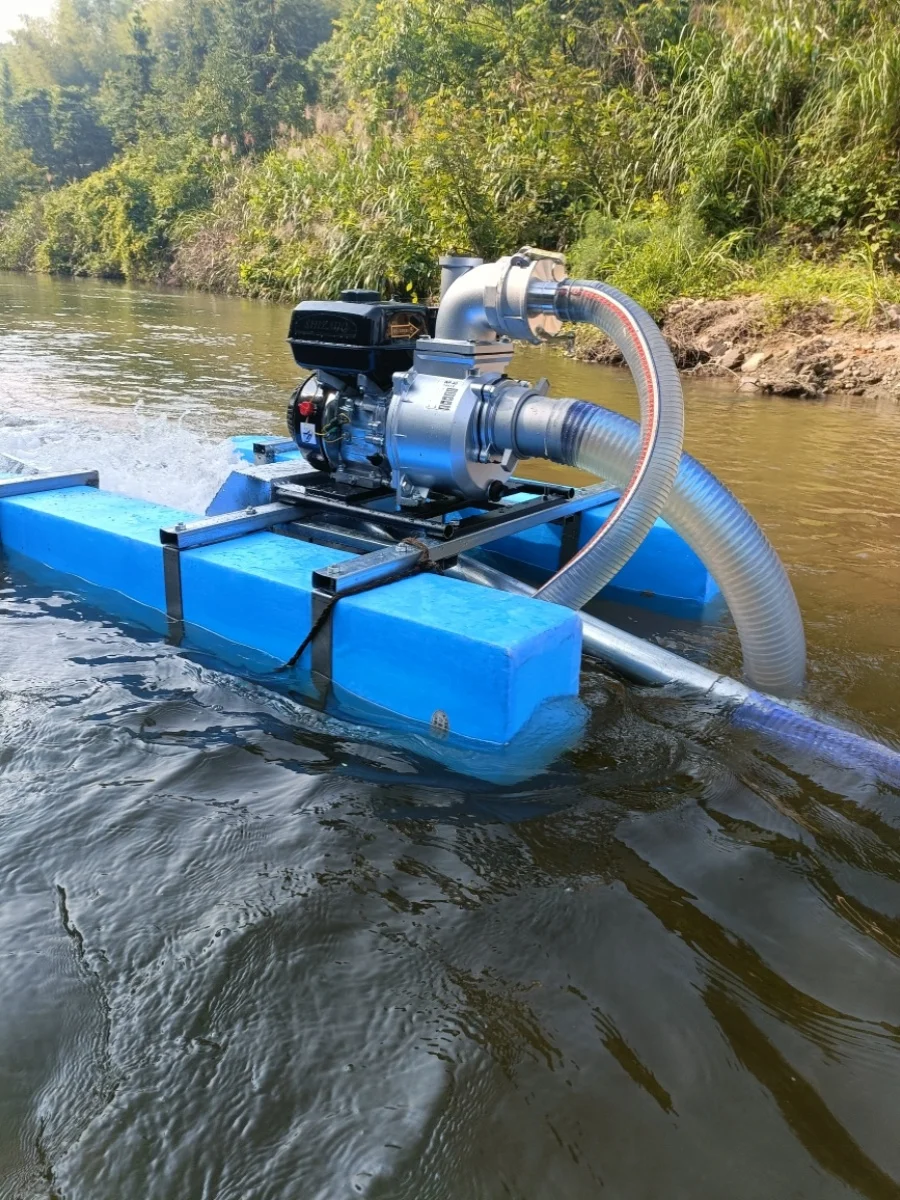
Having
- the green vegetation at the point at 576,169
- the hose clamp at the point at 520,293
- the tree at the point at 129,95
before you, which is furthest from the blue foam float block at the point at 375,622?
the tree at the point at 129,95

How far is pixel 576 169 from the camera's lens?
48.9ft

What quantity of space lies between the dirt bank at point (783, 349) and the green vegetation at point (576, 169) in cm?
28

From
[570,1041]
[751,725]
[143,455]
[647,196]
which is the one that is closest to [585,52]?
→ [647,196]

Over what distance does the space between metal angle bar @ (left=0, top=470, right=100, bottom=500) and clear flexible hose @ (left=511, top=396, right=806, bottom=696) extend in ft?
6.60

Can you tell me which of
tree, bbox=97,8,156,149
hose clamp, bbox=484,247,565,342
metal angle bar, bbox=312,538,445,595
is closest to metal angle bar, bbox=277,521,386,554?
metal angle bar, bbox=312,538,445,595

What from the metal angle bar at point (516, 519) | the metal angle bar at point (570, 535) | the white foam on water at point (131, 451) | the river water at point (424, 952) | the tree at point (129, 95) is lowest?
the white foam on water at point (131, 451)

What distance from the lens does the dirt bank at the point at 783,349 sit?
9016 millimetres

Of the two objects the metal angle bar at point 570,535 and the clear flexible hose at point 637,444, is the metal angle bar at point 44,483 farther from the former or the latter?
the clear flexible hose at point 637,444

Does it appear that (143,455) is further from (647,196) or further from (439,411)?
(647,196)

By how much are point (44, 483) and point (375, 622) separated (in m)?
1.99

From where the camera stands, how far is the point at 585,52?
18172 mm

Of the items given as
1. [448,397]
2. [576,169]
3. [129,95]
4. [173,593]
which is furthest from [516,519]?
[129,95]

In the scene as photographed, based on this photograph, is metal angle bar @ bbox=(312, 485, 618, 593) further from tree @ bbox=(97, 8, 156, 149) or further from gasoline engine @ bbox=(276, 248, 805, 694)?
tree @ bbox=(97, 8, 156, 149)

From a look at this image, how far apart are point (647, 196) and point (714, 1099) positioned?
47.5 ft
